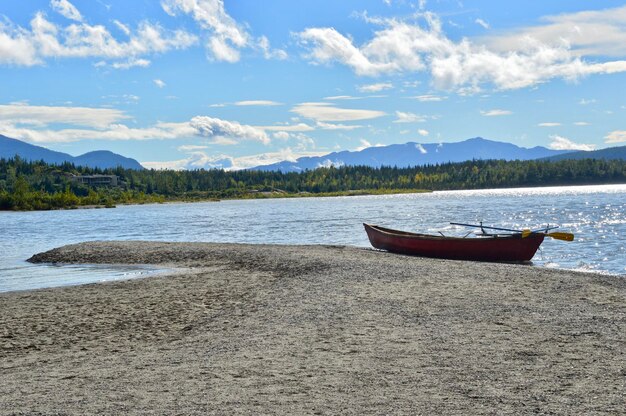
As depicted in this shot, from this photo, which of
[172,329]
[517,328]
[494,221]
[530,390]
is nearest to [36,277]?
[172,329]

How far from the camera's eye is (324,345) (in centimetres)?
1462

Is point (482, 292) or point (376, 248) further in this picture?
point (376, 248)

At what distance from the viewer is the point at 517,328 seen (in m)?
15.8

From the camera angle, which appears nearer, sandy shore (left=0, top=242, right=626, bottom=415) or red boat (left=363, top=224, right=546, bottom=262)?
sandy shore (left=0, top=242, right=626, bottom=415)

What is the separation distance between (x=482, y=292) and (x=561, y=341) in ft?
24.3

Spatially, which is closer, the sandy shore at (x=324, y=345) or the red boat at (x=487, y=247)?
the sandy shore at (x=324, y=345)

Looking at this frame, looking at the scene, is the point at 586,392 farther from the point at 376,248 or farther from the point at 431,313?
the point at 376,248

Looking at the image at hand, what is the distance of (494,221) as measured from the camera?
83.6 metres

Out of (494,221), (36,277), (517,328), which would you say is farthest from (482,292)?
(494,221)

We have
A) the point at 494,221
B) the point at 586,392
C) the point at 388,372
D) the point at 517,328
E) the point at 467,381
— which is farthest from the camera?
the point at 494,221

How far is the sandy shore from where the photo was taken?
10.5 meters

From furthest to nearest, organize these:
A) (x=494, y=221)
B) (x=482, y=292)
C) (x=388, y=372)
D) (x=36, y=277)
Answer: (x=494, y=221)
(x=36, y=277)
(x=482, y=292)
(x=388, y=372)

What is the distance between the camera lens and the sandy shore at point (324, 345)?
10.5m

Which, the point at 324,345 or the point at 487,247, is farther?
the point at 487,247
